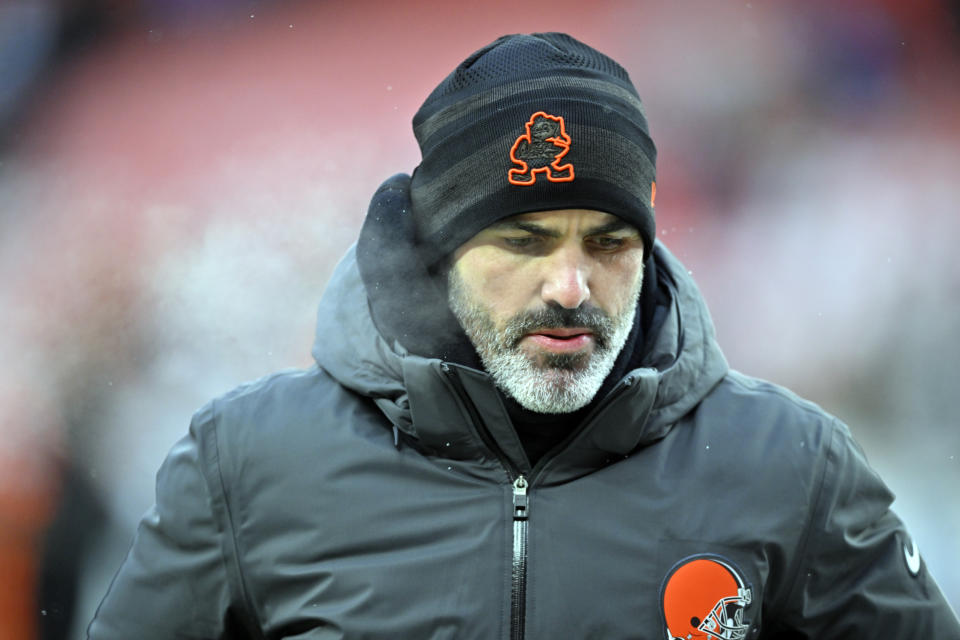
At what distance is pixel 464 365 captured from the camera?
6.57 ft

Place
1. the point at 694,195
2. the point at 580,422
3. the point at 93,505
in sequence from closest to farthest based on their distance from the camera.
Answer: the point at 580,422, the point at 93,505, the point at 694,195

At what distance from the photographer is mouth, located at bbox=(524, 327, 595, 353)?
198cm

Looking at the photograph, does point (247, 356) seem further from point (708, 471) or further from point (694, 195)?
point (708, 471)

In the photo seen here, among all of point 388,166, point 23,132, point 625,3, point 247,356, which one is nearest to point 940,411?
point 625,3

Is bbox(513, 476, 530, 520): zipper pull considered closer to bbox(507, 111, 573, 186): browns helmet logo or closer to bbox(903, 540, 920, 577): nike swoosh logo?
bbox(507, 111, 573, 186): browns helmet logo

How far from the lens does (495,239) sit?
206 cm

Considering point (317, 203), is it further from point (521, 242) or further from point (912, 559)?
point (912, 559)

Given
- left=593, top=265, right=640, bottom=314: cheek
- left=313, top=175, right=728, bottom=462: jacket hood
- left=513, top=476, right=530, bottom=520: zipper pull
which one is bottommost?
left=513, top=476, right=530, bottom=520: zipper pull

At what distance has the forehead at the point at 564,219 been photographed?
2.02 m

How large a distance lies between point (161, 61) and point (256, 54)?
338 millimetres

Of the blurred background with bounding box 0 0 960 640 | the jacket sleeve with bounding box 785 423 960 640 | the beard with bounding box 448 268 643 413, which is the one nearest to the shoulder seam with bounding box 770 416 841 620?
the jacket sleeve with bounding box 785 423 960 640

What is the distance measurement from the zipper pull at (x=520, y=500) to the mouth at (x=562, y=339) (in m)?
0.25

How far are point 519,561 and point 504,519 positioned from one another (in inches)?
3.0

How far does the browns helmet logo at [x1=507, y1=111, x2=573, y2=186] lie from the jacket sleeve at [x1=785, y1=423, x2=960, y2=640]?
0.74m
